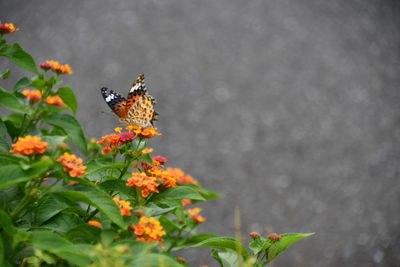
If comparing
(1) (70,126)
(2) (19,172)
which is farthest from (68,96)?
(2) (19,172)

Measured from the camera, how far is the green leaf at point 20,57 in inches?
62.3

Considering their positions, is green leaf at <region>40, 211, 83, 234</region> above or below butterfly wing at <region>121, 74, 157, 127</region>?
below

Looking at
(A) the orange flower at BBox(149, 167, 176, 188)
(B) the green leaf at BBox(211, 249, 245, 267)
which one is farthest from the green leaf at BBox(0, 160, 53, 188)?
(B) the green leaf at BBox(211, 249, 245, 267)

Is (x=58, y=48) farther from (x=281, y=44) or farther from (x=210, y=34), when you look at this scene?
(x=281, y=44)

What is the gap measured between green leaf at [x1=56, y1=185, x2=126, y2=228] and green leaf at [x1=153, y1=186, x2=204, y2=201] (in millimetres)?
254

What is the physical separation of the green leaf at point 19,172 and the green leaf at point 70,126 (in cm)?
35

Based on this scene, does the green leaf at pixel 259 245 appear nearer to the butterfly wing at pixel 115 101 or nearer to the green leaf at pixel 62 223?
the green leaf at pixel 62 223

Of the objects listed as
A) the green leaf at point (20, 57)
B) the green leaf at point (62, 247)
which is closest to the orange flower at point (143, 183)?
the green leaf at point (62, 247)

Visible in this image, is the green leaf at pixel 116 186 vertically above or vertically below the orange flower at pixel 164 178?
below

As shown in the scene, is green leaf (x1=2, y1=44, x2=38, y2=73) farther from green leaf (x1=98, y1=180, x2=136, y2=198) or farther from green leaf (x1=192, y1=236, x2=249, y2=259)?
green leaf (x1=192, y1=236, x2=249, y2=259)

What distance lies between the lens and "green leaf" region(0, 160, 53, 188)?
3.66 ft

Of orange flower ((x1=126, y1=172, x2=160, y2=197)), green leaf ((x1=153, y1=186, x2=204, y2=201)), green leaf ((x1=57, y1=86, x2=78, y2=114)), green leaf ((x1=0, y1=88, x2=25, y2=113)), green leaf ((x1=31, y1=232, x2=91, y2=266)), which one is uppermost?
green leaf ((x1=57, y1=86, x2=78, y2=114))

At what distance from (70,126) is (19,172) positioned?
396 mm

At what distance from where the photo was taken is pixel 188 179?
6.80ft
